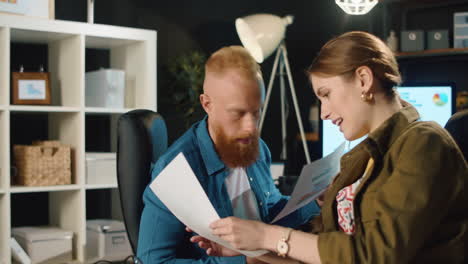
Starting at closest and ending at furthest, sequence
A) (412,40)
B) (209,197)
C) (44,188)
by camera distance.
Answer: (209,197)
(44,188)
(412,40)

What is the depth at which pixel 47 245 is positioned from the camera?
323cm

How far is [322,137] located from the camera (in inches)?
131

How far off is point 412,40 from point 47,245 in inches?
105

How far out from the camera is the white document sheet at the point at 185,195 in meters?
1.16

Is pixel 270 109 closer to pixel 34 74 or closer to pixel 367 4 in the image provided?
pixel 367 4

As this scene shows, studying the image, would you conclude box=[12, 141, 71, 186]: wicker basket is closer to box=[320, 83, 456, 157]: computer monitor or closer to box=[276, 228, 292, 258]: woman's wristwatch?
box=[320, 83, 456, 157]: computer monitor

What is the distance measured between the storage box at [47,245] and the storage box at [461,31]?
8.94 feet

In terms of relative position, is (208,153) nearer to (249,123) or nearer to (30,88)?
(249,123)

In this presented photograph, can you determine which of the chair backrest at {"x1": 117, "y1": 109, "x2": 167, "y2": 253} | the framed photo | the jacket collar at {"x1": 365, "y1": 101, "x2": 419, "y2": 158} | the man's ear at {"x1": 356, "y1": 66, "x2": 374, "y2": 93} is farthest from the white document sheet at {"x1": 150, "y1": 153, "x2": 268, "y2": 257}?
the framed photo

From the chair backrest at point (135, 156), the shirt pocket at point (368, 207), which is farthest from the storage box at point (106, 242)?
the shirt pocket at point (368, 207)

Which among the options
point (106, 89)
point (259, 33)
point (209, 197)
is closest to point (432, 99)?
point (259, 33)

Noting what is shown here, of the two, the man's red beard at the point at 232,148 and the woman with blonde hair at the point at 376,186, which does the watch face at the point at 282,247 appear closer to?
the woman with blonde hair at the point at 376,186

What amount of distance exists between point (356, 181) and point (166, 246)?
493 millimetres

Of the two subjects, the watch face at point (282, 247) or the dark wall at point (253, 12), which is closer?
the watch face at point (282, 247)
